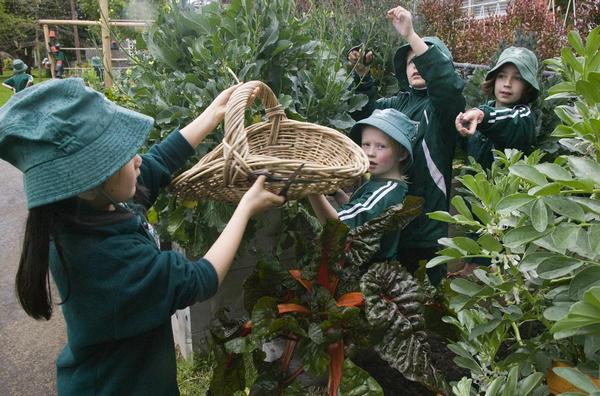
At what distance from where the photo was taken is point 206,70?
2266mm

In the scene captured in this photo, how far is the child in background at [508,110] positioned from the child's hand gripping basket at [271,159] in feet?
2.87

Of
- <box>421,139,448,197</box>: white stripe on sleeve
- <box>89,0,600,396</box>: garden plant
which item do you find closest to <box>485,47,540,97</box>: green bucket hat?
<box>89,0,600,396</box>: garden plant

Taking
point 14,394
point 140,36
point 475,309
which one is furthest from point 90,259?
point 14,394

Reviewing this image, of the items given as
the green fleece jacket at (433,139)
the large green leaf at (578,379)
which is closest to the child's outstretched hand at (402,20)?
the green fleece jacket at (433,139)

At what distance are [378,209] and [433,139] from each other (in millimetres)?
684

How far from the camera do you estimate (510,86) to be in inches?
111

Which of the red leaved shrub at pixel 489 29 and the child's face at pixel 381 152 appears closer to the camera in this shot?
→ the child's face at pixel 381 152

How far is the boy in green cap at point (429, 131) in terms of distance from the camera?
Answer: 229 centimetres

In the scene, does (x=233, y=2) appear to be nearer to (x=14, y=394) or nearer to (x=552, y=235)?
(x=552, y=235)

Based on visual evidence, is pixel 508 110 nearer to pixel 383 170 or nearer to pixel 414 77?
pixel 414 77

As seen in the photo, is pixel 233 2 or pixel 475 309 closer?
pixel 475 309

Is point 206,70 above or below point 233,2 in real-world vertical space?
below

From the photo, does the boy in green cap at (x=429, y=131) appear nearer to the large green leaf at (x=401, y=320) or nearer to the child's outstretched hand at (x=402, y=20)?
the child's outstretched hand at (x=402, y=20)

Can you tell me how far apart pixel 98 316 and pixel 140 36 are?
1.64 meters
